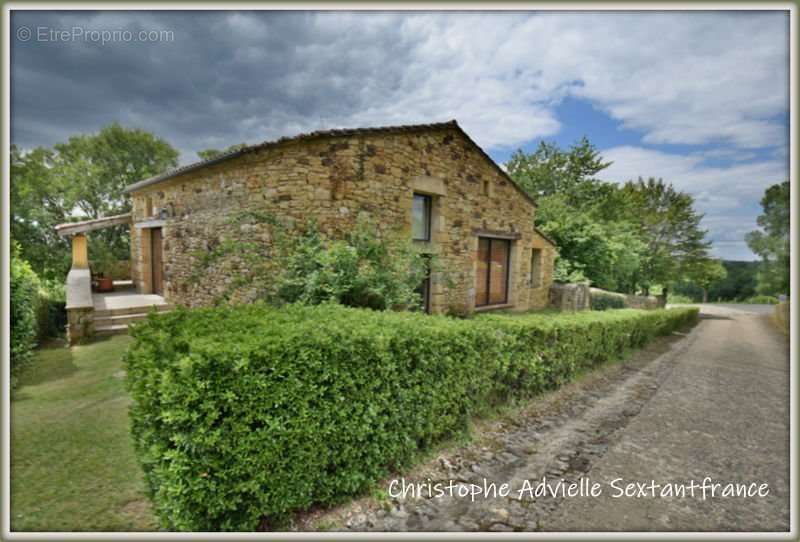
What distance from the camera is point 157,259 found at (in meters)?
11.3

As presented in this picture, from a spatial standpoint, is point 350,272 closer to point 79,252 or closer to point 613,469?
point 613,469

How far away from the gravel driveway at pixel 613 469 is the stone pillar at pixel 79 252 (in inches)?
442

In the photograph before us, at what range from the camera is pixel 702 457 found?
3641mm

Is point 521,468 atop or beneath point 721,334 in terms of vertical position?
atop

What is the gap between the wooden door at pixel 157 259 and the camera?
36.0ft

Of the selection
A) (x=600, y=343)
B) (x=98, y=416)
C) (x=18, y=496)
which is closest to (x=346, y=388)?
(x=18, y=496)

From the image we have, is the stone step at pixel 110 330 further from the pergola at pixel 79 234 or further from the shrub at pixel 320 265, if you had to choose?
the shrub at pixel 320 265

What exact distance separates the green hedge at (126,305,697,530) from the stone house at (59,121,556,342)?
3479 millimetres

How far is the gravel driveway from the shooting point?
2648 mm

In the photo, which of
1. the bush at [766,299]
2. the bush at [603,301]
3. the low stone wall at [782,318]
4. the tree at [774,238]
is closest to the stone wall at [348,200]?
the tree at [774,238]

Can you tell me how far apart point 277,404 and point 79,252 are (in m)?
11.5

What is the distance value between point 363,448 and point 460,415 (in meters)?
Answer: 1.38

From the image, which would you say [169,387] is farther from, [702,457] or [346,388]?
[702,457]

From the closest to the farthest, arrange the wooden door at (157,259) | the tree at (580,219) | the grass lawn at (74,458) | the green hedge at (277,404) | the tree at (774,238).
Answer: the green hedge at (277,404)
the grass lawn at (74,458)
the tree at (774,238)
the wooden door at (157,259)
the tree at (580,219)
